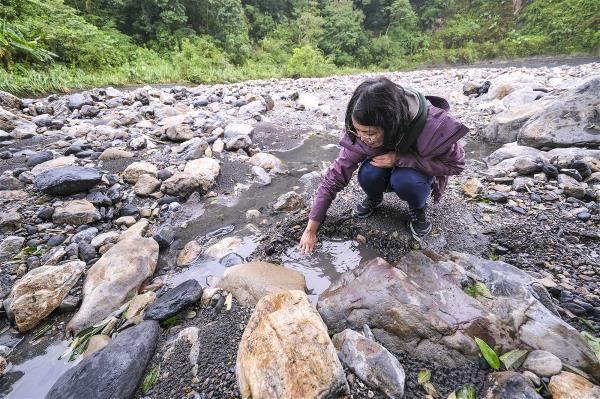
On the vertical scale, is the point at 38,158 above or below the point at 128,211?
above

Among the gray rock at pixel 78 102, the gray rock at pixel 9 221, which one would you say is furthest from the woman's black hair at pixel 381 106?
the gray rock at pixel 78 102

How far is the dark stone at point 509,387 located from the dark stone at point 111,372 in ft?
4.77

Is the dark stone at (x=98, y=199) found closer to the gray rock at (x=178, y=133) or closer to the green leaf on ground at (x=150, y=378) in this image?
the gray rock at (x=178, y=133)

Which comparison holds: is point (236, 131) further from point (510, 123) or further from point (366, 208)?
point (510, 123)

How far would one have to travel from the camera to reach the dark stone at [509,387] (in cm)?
110

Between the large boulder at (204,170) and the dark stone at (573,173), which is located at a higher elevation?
the large boulder at (204,170)

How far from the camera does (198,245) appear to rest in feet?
7.77

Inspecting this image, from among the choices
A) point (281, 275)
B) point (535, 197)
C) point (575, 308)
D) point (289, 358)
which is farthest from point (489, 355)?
point (535, 197)

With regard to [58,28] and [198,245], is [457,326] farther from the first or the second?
[58,28]

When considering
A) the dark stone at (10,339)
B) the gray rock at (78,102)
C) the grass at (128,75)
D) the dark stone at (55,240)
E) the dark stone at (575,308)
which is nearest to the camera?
the dark stone at (575,308)

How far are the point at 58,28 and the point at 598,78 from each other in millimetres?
12949

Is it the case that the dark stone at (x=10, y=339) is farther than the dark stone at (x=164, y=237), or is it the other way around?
the dark stone at (x=164, y=237)

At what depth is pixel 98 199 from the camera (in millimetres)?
2701

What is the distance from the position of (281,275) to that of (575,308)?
1531 millimetres
